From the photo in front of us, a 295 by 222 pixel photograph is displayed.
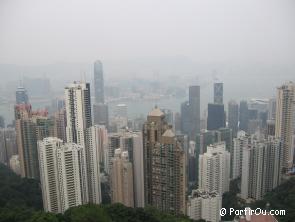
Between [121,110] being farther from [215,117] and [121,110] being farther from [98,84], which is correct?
[215,117]

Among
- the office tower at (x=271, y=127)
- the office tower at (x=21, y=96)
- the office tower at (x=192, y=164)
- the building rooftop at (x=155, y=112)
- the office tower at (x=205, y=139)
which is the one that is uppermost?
the office tower at (x=21, y=96)

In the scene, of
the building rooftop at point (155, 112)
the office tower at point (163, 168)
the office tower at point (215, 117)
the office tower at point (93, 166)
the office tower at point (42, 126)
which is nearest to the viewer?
the office tower at point (163, 168)

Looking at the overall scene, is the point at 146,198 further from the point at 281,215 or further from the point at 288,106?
the point at 288,106

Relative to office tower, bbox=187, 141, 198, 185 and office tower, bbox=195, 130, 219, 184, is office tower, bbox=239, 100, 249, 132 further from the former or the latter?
office tower, bbox=187, 141, 198, 185

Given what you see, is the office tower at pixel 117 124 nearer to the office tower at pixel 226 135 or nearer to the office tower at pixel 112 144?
the office tower at pixel 112 144

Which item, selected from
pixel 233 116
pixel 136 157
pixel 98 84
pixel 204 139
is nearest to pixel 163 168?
pixel 136 157

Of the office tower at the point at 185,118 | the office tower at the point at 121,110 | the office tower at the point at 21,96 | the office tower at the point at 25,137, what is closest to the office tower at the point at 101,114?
the office tower at the point at 121,110

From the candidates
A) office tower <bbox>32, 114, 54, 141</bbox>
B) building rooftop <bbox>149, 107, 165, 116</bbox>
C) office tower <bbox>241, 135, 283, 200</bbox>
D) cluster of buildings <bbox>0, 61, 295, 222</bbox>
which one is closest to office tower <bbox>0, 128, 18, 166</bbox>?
cluster of buildings <bbox>0, 61, 295, 222</bbox>

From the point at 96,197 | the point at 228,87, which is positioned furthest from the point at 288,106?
the point at 96,197
